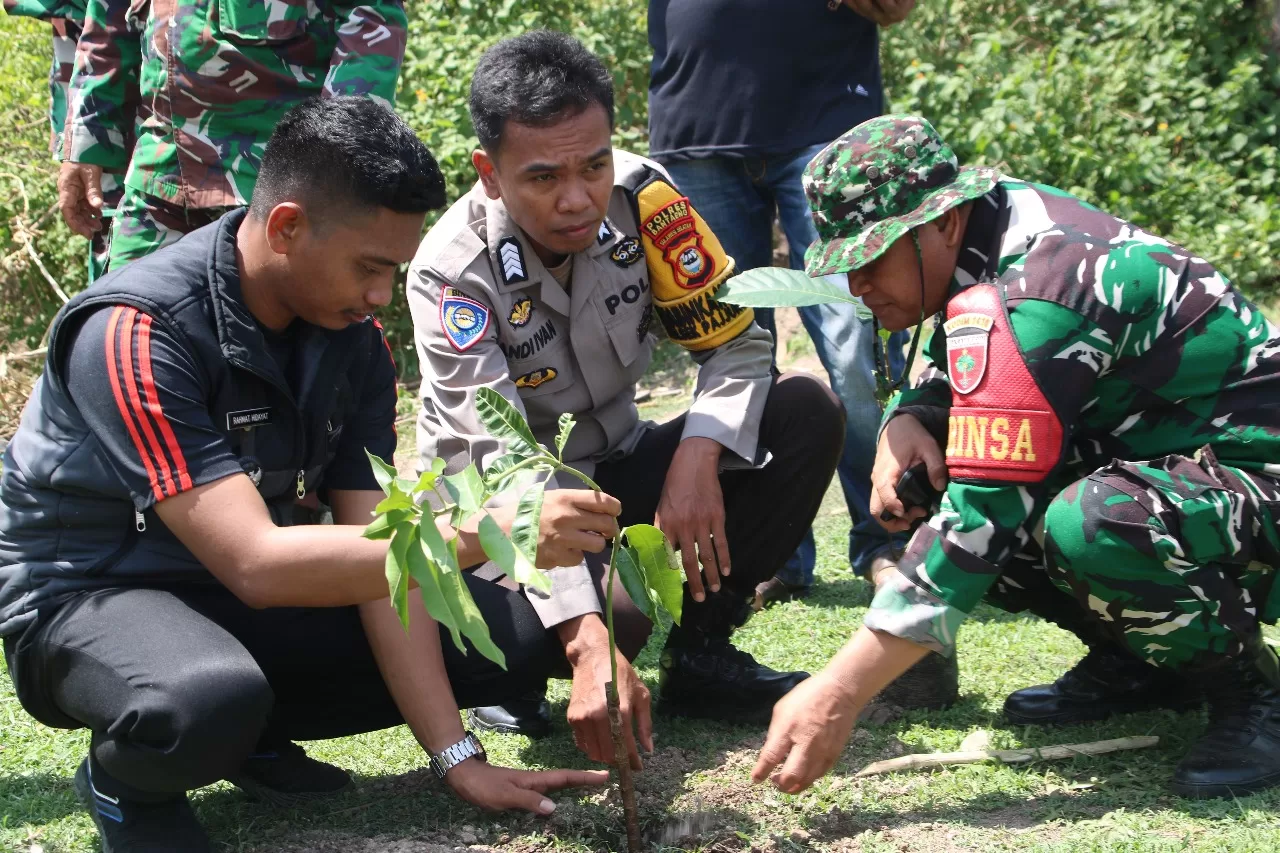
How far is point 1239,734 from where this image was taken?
98.6 inches

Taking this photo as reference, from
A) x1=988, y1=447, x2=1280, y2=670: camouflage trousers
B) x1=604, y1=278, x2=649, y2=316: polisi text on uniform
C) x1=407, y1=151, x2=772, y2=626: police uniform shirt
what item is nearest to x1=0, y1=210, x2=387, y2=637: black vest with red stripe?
x1=407, y1=151, x2=772, y2=626: police uniform shirt

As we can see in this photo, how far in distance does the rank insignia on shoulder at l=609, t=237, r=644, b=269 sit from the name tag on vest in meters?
0.96

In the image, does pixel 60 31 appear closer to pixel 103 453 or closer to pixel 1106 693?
pixel 103 453

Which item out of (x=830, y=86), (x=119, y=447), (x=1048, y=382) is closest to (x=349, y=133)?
(x=119, y=447)

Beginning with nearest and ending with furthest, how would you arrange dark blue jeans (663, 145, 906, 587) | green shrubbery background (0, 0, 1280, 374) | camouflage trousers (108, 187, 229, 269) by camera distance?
camouflage trousers (108, 187, 229, 269) → dark blue jeans (663, 145, 906, 587) → green shrubbery background (0, 0, 1280, 374)

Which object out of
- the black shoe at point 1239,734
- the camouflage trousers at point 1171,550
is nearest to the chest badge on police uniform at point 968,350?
the camouflage trousers at point 1171,550

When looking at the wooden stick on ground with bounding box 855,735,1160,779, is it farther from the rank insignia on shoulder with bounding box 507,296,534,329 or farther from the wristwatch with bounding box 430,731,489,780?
the rank insignia on shoulder with bounding box 507,296,534,329

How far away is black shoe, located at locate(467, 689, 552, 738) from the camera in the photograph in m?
3.02

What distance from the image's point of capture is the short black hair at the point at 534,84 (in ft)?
9.41

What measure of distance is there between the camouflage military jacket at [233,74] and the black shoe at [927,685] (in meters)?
1.94

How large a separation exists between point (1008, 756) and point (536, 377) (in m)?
1.33

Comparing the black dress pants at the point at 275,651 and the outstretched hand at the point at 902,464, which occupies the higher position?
the outstretched hand at the point at 902,464

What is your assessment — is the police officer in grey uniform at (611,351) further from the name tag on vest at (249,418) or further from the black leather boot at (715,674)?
the name tag on vest at (249,418)

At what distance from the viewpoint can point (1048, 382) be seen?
228 cm
